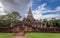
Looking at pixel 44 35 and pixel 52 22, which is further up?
pixel 52 22

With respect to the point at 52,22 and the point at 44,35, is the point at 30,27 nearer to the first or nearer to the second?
the point at 44,35

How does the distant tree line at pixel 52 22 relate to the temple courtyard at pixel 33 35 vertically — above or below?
above

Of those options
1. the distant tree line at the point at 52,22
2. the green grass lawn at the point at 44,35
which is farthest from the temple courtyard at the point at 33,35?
the distant tree line at the point at 52,22

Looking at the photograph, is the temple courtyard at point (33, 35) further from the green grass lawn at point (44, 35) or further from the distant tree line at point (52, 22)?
the distant tree line at point (52, 22)

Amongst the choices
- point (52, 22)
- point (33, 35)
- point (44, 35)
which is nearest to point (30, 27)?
point (33, 35)

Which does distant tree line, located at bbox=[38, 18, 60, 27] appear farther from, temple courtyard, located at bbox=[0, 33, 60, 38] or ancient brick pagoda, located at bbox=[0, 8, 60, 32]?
temple courtyard, located at bbox=[0, 33, 60, 38]

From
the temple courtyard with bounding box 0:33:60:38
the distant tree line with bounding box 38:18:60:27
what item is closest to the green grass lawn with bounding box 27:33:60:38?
the temple courtyard with bounding box 0:33:60:38

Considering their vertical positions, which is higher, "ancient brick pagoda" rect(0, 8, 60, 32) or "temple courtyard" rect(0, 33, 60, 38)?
"ancient brick pagoda" rect(0, 8, 60, 32)

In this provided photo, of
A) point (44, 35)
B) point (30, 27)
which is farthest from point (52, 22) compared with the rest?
point (30, 27)

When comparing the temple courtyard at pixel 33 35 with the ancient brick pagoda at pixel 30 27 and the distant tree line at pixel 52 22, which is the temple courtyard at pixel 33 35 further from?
the distant tree line at pixel 52 22

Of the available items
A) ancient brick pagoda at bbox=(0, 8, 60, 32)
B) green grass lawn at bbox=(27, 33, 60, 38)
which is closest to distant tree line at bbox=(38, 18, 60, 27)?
ancient brick pagoda at bbox=(0, 8, 60, 32)

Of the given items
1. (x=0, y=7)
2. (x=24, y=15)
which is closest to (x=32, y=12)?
(x=24, y=15)

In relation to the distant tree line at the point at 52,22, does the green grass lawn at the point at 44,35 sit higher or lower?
lower

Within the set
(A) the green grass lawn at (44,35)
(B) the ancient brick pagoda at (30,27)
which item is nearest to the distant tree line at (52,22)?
(B) the ancient brick pagoda at (30,27)
